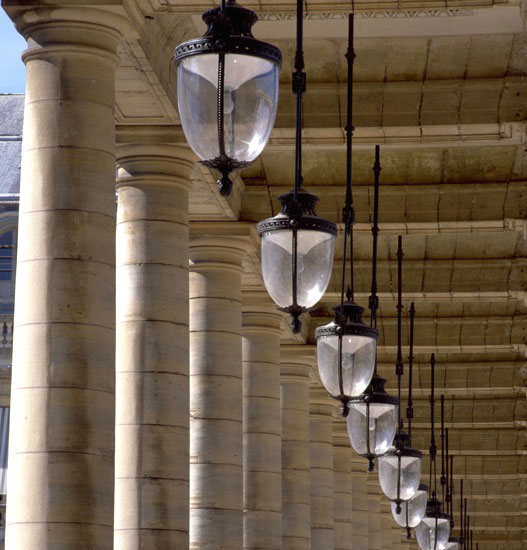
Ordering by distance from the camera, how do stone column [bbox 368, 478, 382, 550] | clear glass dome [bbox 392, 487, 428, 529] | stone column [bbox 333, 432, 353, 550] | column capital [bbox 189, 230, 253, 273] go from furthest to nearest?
stone column [bbox 368, 478, 382, 550] < stone column [bbox 333, 432, 353, 550] < clear glass dome [bbox 392, 487, 428, 529] < column capital [bbox 189, 230, 253, 273]

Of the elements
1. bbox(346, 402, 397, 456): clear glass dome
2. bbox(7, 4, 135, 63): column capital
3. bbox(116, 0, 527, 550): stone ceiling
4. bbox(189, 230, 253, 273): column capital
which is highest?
bbox(116, 0, 527, 550): stone ceiling

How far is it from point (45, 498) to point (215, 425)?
9.45m

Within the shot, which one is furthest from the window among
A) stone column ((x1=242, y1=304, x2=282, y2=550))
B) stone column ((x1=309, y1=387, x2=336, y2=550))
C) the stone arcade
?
stone column ((x1=242, y1=304, x2=282, y2=550))

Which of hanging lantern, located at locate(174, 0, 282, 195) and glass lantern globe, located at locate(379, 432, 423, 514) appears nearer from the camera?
hanging lantern, located at locate(174, 0, 282, 195)

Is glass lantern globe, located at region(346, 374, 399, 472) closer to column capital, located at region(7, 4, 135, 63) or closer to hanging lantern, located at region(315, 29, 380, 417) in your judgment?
hanging lantern, located at region(315, 29, 380, 417)

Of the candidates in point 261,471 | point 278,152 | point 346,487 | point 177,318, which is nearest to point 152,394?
point 177,318

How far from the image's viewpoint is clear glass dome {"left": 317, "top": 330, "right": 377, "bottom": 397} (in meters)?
15.5

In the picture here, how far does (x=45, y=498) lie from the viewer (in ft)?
40.7

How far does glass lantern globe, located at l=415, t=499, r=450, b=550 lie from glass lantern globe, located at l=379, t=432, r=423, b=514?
9.12m

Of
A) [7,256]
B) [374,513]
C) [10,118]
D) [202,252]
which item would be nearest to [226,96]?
[202,252]

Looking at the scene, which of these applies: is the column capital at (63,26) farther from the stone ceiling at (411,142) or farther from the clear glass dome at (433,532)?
the clear glass dome at (433,532)

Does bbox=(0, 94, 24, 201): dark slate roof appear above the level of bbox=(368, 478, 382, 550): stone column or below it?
above

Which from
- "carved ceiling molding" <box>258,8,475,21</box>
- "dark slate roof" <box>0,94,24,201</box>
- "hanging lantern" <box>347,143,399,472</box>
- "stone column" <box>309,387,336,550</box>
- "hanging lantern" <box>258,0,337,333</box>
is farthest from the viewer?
"dark slate roof" <box>0,94,24,201</box>

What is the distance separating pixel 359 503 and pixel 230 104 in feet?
127
